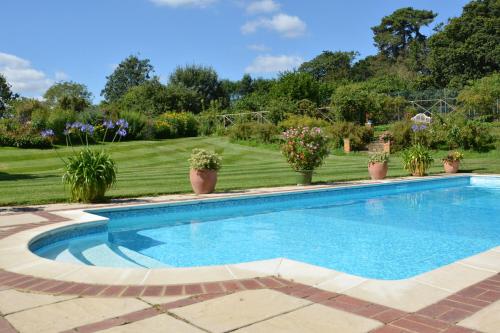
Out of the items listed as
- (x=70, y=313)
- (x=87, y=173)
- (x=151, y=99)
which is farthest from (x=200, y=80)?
(x=70, y=313)

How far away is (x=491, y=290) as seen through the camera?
336 cm

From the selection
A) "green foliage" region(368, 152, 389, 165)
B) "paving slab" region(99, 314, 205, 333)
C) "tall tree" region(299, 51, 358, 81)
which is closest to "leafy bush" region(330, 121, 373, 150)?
"green foliage" region(368, 152, 389, 165)

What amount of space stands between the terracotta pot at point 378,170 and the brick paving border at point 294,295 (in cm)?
972

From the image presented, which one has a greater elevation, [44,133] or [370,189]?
[44,133]

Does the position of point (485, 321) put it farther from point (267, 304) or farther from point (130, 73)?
point (130, 73)

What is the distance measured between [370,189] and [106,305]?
32.1 ft

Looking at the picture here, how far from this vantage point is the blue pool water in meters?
5.82

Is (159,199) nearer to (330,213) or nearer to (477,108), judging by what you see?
(330,213)

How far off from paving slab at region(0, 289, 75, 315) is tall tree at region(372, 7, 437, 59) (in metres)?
65.8

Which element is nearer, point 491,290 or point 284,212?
point 491,290

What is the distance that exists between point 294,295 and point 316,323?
1.76 feet

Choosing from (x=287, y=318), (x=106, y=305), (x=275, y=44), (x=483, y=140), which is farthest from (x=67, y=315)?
(x=275, y=44)

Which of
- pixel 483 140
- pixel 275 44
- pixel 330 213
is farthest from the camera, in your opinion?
pixel 275 44

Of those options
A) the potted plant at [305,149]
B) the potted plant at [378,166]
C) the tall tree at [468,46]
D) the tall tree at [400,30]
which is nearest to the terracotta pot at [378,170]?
the potted plant at [378,166]
